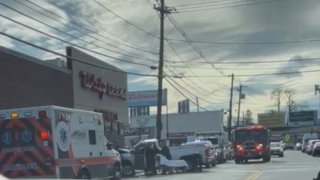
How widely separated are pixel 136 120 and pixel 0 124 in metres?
66.8

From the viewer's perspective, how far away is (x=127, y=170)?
1219 inches

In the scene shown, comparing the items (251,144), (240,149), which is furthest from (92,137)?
(251,144)

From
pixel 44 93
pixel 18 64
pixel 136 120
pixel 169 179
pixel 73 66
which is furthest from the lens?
pixel 136 120

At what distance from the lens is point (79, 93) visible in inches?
1405

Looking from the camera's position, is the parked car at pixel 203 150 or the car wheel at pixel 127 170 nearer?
the car wheel at pixel 127 170

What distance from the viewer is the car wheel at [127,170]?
3080cm

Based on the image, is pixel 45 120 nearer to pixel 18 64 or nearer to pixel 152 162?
pixel 18 64

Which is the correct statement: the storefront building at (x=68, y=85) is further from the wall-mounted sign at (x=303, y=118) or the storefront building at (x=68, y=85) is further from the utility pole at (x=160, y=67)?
the wall-mounted sign at (x=303, y=118)

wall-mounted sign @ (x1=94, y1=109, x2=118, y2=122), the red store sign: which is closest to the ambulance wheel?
the red store sign

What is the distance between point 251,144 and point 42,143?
2860cm

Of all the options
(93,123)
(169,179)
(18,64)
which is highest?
(18,64)

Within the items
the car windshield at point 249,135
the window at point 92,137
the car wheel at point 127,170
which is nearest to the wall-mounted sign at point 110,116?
the car windshield at point 249,135

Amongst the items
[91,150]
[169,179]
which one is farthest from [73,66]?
[91,150]

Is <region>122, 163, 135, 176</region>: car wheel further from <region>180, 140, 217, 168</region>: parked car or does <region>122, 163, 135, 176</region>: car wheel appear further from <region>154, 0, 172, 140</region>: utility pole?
<region>154, 0, 172, 140</region>: utility pole
